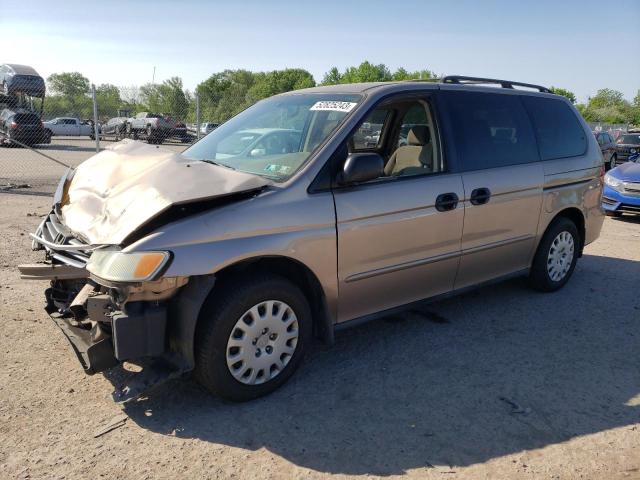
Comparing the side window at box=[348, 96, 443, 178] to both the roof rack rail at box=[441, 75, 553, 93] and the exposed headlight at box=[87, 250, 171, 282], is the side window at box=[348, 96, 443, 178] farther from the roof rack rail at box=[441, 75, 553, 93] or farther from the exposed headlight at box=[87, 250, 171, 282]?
the exposed headlight at box=[87, 250, 171, 282]

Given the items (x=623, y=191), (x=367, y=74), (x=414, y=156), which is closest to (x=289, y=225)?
(x=414, y=156)

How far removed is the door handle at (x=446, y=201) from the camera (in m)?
3.74

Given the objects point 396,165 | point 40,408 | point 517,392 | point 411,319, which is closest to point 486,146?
point 396,165

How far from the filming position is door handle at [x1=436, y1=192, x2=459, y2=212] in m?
3.74

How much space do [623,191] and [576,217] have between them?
4851 millimetres

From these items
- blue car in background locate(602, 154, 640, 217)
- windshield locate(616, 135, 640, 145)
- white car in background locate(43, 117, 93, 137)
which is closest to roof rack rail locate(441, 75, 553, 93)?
blue car in background locate(602, 154, 640, 217)

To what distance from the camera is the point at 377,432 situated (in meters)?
2.81

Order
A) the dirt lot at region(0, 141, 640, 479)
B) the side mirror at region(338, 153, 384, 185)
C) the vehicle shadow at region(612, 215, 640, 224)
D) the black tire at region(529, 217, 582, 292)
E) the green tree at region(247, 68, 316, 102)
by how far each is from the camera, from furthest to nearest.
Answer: the green tree at region(247, 68, 316, 102)
the vehicle shadow at region(612, 215, 640, 224)
the black tire at region(529, 217, 582, 292)
the side mirror at region(338, 153, 384, 185)
the dirt lot at region(0, 141, 640, 479)

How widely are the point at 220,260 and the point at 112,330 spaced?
2.25ft

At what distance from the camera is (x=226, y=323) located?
2.86 metres

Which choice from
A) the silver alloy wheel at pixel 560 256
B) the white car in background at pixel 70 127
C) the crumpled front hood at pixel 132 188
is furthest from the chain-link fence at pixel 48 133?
the silver alloy wheel at pixel 560 256

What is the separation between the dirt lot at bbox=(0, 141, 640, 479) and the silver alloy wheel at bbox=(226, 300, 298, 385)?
0.19 meters

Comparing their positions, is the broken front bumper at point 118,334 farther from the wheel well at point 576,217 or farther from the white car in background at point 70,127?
the white car in background at point 70,127

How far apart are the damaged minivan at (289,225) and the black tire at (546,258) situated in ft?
0.17
